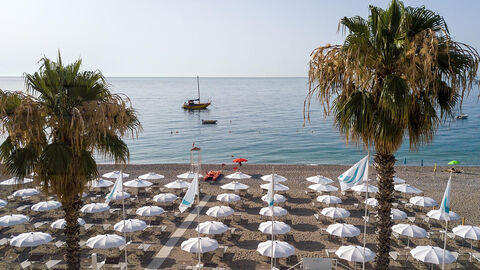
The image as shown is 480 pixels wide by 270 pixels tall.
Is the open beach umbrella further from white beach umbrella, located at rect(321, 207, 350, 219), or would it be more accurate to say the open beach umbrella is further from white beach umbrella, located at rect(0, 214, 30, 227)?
white beach umbrella, located at rect(321, 207, 350, 219)

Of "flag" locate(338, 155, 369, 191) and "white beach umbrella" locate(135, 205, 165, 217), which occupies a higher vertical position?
"flag" locate(338, 155, 369, 191)

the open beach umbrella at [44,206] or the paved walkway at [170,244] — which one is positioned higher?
the open beach umbrella at [44,206]

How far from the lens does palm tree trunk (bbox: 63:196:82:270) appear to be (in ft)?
33.3

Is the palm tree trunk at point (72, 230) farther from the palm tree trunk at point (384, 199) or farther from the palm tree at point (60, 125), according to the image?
the palm tree trunk at point (384, 199)

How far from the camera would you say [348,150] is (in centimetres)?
5888

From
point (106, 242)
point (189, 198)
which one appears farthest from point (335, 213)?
point (106, 242)

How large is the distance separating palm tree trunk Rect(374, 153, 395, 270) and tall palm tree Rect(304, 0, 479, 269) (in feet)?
0.17

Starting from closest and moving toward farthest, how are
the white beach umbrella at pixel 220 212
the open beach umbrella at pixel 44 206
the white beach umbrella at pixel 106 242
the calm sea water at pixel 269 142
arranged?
1. the white beach umbrella at pixel 106 242
2. the white beach umbrella at pixel 220 212
3. the open beach umbrella at pixel 44 206
4. the calm sea water at pixel 269 142

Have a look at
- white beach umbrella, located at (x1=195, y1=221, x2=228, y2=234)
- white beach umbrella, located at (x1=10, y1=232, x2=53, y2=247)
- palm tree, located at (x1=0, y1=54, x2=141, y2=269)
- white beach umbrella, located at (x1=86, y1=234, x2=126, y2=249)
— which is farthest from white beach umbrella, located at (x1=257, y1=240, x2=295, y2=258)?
white beach umbrella, located at (x1=10, y1=232, x2=53, y2=247)

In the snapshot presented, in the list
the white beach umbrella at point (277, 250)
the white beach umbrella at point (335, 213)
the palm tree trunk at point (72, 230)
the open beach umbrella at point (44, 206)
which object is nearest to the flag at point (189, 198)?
the palm tree trunk at point (72, 230)

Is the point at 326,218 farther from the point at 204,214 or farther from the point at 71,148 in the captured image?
the point at 71,148

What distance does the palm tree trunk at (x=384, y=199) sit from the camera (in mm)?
9945

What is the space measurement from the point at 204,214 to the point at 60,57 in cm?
1423

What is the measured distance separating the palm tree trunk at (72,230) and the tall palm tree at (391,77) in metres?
6.70
